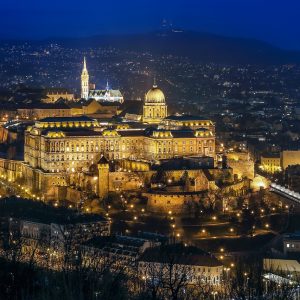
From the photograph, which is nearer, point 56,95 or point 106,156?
point 106,156

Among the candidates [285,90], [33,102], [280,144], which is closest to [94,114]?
[33,102]

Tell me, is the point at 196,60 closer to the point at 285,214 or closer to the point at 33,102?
the point at 33,102

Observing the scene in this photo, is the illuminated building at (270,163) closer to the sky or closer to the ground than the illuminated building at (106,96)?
closer to the ground

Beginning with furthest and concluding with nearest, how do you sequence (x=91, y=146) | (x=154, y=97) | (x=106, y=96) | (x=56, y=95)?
(x=106, y=96) < (x=56, y=95) < (x=154, y=97) < (x=91, y=146)

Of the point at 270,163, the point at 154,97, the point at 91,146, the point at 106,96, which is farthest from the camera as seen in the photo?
the point at 106,96

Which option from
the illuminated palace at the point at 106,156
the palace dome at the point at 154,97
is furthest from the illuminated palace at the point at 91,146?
the palace dome at the point at 154,97

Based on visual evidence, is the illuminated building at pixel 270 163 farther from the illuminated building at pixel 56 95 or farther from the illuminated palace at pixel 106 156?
the illuminated building at pixel 56 95

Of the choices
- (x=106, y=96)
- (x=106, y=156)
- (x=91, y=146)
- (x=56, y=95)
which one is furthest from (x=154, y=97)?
(x=106, y=96)

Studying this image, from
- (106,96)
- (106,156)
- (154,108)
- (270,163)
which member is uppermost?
(106,96)

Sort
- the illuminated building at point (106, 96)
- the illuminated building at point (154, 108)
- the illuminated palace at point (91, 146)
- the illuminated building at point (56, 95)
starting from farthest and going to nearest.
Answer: the illuminated building at point (106, 96) < the illuminated building at point (56, 95) < the illuminated building at point (154, 108) < the illuminated palace at point (91, 146)

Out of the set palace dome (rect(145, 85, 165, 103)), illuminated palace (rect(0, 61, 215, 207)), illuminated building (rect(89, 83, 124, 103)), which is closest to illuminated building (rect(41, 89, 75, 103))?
illuminated building (rect(89, 83, 124, 103))

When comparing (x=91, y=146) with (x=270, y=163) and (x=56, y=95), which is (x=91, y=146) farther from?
(x=56, y=95)
